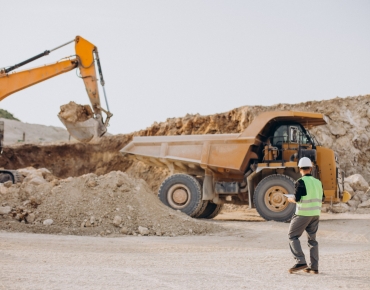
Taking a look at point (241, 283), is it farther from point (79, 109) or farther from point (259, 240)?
point (79, 109)

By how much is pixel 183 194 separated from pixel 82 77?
4.60 metres

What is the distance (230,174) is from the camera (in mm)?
15406

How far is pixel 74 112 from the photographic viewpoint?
49.0 feet

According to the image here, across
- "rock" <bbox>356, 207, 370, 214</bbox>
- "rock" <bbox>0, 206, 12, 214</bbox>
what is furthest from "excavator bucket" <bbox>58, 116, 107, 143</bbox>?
"rock" <bbox>356, 207, 370, 214</bbox>

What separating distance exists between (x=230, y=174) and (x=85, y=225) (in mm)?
5459

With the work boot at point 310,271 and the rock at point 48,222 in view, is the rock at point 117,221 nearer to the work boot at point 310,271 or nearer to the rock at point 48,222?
the rock at point 48,222

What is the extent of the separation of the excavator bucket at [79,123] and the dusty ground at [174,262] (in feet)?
16.4

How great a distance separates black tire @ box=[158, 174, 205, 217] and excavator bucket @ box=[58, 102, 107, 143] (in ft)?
8.11

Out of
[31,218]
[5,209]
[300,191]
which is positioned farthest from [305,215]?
[5,209]

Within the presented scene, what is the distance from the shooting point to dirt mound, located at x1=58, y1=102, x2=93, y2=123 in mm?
14922

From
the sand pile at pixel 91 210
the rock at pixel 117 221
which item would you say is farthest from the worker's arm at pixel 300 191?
the rock at pixel 117 221

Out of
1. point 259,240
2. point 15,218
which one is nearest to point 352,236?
point 259,240

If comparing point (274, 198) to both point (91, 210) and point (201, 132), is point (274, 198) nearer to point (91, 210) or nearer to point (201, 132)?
point (91, 210)

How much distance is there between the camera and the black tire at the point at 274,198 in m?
13.8
